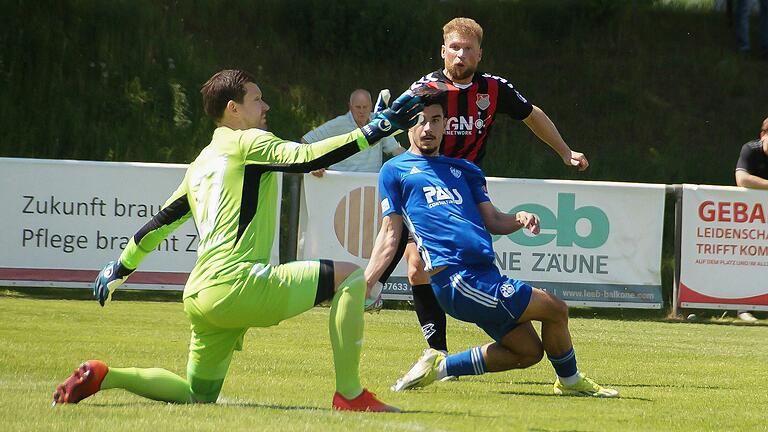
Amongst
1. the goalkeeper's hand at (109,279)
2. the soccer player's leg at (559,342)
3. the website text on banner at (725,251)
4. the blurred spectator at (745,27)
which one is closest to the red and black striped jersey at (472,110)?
the soccer player's leg at (559,342)

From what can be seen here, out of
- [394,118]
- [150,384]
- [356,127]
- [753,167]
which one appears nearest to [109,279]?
[150,384]

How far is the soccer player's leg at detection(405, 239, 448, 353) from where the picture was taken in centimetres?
793

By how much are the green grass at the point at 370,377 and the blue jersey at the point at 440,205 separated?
2.61 ft

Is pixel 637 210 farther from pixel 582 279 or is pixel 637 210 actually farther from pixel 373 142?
pixel 373 142

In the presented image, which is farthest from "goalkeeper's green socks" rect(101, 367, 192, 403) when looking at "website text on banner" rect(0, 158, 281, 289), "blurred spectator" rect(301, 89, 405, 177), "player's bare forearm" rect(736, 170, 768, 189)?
"player's bare forearm" rect(736, 170, 768, 189)

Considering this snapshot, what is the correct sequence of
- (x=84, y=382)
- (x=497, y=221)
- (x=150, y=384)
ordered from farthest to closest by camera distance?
(x=497, y=221) → (x=150, y=384) → (x=84, y=382)

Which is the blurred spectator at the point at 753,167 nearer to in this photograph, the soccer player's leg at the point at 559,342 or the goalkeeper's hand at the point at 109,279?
the soccer player's leg at the point at 559,342

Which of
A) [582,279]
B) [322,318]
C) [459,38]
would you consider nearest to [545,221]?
[582,279]

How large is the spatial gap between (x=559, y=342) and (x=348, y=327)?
1.61 meters

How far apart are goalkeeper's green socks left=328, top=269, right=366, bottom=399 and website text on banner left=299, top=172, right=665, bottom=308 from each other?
7338 mm

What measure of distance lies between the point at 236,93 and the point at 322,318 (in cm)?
618

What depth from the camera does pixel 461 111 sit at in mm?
7922

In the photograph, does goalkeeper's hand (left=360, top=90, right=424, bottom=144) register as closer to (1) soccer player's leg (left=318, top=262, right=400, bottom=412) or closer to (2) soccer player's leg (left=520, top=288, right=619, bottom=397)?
(1) soccer player's leg (left=318, top=262, right=400, bottom=412)

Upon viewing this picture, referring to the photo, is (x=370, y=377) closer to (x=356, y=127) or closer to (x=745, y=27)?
(x=356, y=127)
